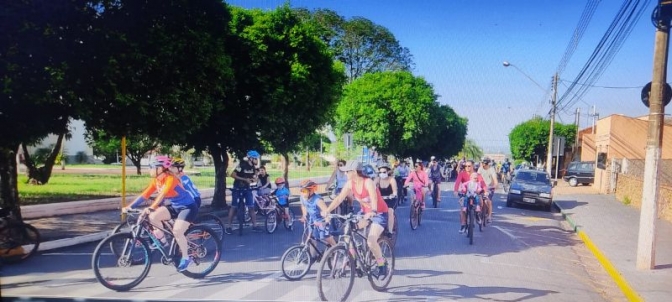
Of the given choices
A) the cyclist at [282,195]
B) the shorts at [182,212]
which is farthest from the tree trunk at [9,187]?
the cyclist at [282,195]

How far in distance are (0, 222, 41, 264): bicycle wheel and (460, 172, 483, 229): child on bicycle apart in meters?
7.99

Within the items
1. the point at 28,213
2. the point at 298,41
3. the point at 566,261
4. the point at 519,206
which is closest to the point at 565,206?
the point at 519,206

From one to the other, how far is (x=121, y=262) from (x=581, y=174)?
32.9 metres

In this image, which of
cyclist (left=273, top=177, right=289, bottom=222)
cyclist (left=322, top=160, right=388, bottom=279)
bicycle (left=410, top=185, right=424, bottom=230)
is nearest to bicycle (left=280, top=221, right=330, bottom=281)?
cyclist (left=322, top=160, right=388, bottom=279)

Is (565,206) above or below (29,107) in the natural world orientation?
below

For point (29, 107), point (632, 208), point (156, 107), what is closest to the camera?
point (29, 107)

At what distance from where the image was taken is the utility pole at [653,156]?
23.9ft

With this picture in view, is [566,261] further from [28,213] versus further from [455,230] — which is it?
[28,213]

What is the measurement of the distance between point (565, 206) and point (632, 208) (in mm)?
2314

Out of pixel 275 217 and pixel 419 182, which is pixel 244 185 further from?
pixel 419 182

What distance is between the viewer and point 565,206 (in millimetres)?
18969

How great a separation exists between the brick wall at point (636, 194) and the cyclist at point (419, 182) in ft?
17.7

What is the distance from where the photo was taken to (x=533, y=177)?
783 inches

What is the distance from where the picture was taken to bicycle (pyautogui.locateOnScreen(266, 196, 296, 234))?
36.3 ft
